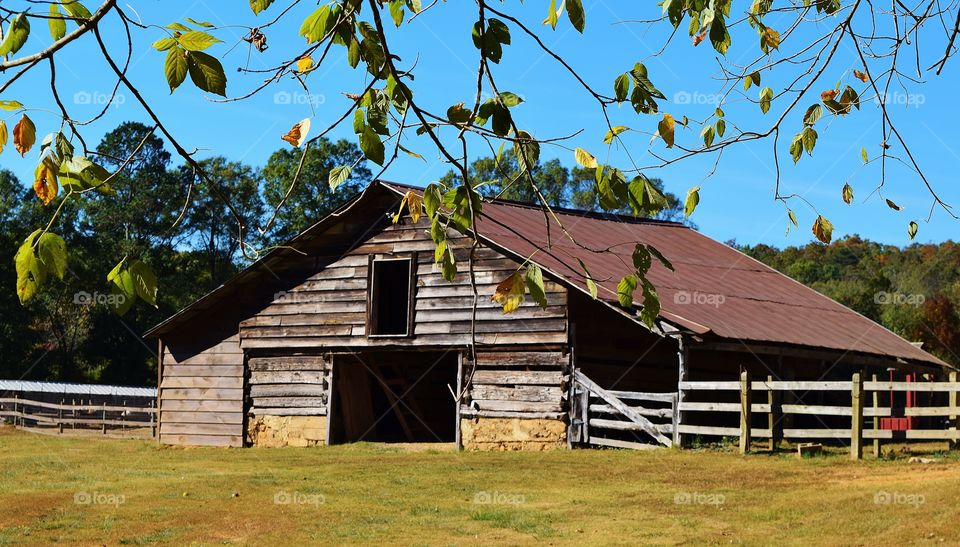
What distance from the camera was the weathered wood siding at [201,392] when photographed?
26984 millimetres

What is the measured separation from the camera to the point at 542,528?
13031mm

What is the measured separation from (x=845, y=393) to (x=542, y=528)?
898 inches

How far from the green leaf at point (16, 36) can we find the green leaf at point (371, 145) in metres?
1.15

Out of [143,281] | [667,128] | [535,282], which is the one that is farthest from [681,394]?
[143,281]

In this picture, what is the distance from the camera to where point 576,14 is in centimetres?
422

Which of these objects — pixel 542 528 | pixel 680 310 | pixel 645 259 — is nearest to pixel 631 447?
pixel 680 310

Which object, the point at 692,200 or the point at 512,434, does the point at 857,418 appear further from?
the point at 692,200

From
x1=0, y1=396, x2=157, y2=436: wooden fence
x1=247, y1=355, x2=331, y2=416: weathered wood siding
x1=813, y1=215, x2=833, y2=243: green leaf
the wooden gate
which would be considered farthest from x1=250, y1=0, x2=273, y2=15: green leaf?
x1=0, y1=396, x2=157, y2=436: wooden fence

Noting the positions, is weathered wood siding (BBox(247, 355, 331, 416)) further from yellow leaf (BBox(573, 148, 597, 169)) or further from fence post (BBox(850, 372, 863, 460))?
yellow leaf (BBox(573, 148, 597, 169))

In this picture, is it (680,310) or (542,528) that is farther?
(680,310)

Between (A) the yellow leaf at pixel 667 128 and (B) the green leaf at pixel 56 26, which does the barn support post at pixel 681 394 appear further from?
(B) the green leaf at pixel 56 26

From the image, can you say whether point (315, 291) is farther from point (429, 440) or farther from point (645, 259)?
point (645, 259)

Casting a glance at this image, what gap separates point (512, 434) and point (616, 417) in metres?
2.24

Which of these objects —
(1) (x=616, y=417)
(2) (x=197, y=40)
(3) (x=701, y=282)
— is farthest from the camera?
(3) (x=701, y=282)
